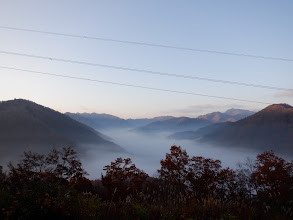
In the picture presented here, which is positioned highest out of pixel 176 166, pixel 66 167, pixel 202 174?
pixel 66 167

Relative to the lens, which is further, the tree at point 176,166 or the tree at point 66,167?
the tree at point 176,166

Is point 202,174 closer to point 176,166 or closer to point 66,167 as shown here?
point 176,166

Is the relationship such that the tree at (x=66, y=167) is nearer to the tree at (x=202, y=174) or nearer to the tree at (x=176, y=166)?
the tree at (x=176, y=166)

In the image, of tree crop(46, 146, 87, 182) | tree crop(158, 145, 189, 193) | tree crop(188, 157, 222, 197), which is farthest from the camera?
tree crop(188, 157, 222, 197)

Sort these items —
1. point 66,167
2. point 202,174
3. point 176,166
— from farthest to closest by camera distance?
1. point 202,174
2. point 176,166
3. point 66,167

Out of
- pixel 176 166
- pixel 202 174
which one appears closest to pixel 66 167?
pixel 176 166

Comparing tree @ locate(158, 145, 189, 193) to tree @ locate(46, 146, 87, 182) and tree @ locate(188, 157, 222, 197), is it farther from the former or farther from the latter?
tree @ locate(46, 146, 87, 182)

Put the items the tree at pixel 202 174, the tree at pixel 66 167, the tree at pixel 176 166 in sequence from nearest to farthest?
the tree at pixel 66 167 < the tree at pixel 176 166 < the tree at pixel 202 174

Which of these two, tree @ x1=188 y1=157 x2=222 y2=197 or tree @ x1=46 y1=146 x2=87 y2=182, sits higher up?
tree @ x1=46 y1=146 x2=87 y2=182

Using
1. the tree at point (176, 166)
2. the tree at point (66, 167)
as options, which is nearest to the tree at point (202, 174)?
the tree at point (176, 166)

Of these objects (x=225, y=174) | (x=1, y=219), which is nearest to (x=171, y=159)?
(x=225, y=174)

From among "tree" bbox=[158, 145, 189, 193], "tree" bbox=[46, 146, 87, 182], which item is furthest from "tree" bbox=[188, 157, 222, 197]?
"tree" bbox=[46, 146, 87, 182]

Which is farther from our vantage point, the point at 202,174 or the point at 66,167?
the point at 202,174

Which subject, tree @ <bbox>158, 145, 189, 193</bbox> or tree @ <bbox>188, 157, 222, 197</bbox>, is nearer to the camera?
tree @ <bbox>158, 145, 189, 193</bbox>
